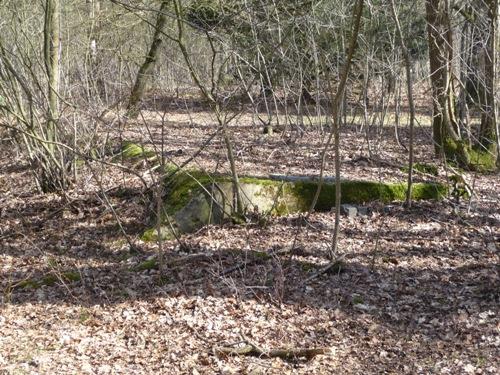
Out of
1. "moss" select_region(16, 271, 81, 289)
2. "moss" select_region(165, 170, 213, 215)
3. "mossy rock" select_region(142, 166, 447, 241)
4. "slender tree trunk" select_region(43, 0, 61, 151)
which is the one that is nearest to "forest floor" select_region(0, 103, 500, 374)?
"moss" select_region(16, 271, 81, 289)

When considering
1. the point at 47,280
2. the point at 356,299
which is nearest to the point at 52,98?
the point at 47,280

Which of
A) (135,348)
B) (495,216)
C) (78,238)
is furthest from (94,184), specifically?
(495,216)

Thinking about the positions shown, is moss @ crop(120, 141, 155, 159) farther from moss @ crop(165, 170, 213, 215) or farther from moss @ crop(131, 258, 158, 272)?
moss @ crop(131, 258, 158, 272)

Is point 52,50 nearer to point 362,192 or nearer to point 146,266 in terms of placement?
point 146,266

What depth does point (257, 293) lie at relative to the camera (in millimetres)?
5758

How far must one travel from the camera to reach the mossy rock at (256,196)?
738 centimetres

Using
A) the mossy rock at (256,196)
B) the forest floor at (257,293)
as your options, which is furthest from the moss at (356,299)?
the mossy rock at (256,196)

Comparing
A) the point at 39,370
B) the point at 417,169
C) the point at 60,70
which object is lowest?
the point at 39,370

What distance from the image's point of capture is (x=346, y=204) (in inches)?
303

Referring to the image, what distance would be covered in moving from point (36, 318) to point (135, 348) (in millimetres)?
1198

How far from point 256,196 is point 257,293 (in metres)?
1.96

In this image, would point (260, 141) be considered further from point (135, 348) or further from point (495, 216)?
point (135, 348)

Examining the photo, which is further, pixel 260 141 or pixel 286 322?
pixel 260 141

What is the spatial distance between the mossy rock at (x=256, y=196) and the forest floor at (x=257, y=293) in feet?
0.65
